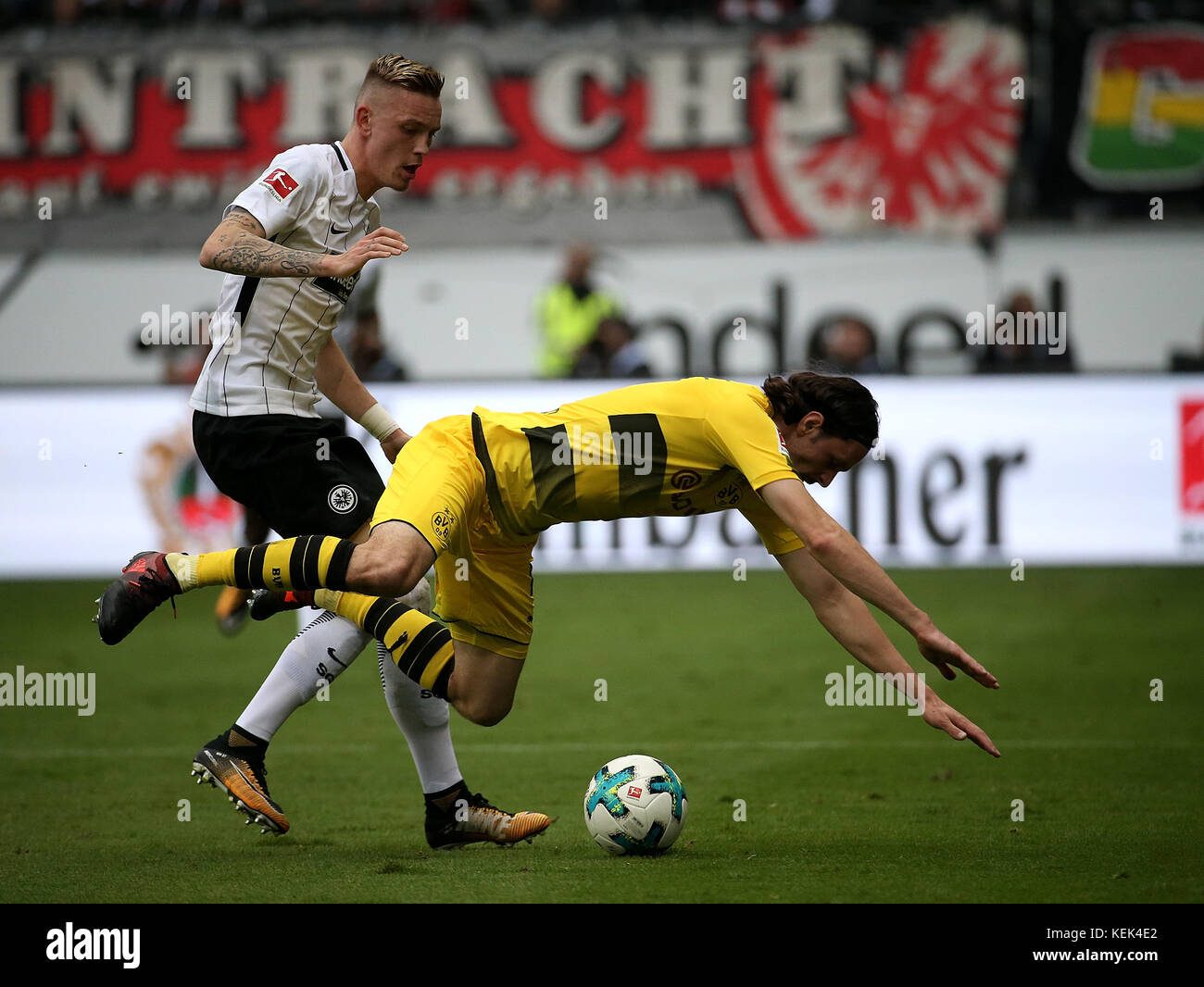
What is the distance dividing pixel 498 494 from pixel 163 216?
51.9 feet

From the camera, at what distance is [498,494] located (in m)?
5.04

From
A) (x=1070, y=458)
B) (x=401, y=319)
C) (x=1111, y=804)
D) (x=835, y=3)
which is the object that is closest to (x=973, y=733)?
(x=1111, y=804)

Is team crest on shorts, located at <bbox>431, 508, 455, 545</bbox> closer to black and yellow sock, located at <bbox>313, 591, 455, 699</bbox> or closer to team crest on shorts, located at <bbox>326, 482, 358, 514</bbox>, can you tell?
black and yellow sock, located at <bbox>313, 591, 455, 699</bbox>

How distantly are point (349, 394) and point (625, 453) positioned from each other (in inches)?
47.2

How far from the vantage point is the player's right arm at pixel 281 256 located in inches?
186

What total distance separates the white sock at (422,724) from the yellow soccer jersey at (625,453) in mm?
634

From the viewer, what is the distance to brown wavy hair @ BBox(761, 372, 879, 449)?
15.7 ft

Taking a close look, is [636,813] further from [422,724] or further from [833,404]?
[833,404]

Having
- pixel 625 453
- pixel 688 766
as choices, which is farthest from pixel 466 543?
pixel 688 766

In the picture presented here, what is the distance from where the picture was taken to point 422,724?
5.28 metres
